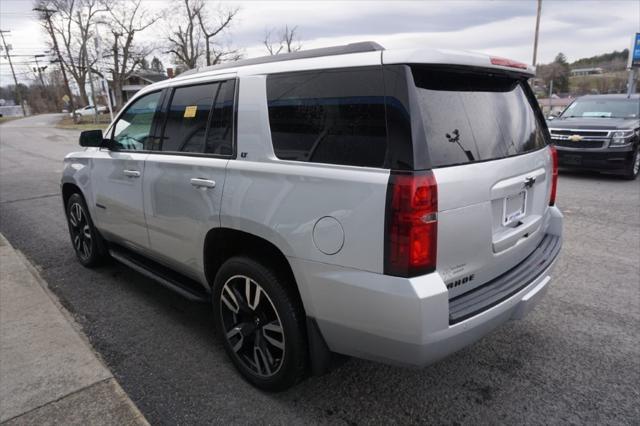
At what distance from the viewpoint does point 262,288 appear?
8.05 ft

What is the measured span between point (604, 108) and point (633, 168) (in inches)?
75.0

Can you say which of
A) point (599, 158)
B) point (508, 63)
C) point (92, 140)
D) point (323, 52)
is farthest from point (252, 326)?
point (599, 158)

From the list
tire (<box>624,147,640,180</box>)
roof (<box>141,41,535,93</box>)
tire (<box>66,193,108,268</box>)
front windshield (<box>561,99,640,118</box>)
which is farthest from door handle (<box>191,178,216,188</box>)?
front windshield (<box>561,99,640,118</box>)

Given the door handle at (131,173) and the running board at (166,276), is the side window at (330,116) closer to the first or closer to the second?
the running board at (166,276)

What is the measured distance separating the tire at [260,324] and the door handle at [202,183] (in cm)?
47

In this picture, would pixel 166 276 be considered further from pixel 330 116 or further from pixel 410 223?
pixel 410 223

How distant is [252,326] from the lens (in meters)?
2.65

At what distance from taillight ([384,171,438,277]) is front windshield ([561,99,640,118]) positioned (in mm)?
10238

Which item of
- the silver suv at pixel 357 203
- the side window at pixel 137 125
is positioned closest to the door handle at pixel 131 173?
the side window at pixel 137 125

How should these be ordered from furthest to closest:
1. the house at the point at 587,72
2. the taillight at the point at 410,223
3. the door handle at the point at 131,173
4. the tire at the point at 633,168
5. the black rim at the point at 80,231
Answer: the house at the point at 587,72, the tire at the point at 633,168, the black rim at the point at 80,231, the door handle at the point at 131,173, the taillight at the point at 410,223

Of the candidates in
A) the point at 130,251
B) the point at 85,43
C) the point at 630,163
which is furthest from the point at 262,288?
the point at 85,43

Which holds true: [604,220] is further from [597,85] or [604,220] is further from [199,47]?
[597,85]

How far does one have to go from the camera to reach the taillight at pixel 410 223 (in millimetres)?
1877

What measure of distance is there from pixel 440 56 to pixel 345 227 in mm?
889
